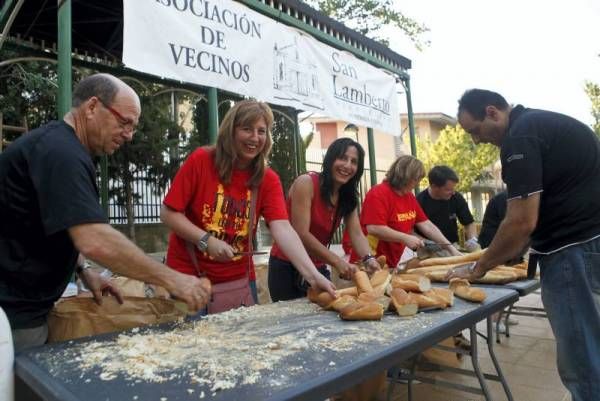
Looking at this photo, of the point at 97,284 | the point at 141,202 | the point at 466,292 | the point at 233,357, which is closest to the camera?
the point at 233,357

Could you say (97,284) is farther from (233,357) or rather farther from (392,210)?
(392,210)

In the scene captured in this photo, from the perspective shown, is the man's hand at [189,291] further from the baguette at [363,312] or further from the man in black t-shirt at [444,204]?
the man in black t-shirt at [444,204]

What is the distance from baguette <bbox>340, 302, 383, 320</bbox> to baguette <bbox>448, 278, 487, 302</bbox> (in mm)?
616

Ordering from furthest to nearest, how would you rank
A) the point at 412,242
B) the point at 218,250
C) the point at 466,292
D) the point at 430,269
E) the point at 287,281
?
the point at 412,242 → the point at 430,269 → the point at 287,281 → the point at 466,292 → the point at 218,250

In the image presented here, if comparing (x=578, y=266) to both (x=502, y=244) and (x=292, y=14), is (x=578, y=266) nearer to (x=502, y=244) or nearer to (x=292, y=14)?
(x=502, y=244)

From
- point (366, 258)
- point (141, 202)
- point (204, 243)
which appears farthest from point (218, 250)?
point (141, 202)

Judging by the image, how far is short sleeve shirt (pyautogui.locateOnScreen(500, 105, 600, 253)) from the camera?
2045 millimetres

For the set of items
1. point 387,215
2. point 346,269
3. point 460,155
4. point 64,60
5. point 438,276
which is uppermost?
point 460,155

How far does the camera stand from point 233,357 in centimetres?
127

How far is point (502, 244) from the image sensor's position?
7.12 ft

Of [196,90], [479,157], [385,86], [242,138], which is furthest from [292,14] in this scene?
[479,157]

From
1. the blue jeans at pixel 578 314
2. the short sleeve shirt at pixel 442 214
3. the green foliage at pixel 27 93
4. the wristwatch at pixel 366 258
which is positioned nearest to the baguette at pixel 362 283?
the wristwatch at pixel 366 258

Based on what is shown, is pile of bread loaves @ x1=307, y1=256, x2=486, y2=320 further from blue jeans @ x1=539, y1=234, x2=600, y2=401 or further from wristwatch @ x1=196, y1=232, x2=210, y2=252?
wristwatch @ x1=196, y1=232, x2=210, y2=252

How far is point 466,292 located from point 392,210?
1.47 metres
